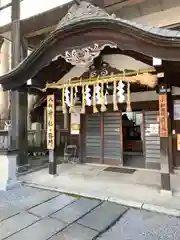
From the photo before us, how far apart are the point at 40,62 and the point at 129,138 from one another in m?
9.44

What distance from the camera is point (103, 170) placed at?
25.6 feet

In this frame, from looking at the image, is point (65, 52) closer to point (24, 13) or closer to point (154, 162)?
point (24, 13)

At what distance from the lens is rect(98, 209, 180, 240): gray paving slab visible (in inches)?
→ 135

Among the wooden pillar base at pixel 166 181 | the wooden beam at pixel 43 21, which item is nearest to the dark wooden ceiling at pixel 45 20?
the wooden beam at pixel 43 21

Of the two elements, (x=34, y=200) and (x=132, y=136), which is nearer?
(x=34, y=200)

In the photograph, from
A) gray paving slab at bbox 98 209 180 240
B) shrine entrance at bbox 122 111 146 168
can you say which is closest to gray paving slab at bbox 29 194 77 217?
gray paving slab at bbox 98 209 180 240

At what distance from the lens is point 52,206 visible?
4.62m

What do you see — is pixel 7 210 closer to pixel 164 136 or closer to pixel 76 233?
pixel 76 233

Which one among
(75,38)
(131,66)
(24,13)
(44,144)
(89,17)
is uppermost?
(24,13)

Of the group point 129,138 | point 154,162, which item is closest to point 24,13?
point 154,162

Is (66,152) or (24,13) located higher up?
(24,13)

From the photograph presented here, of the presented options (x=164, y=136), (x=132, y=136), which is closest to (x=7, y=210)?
(x=164, y=136)

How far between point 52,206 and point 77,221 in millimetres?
886

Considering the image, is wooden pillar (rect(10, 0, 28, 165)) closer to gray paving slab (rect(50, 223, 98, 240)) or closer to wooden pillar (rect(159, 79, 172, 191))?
gray paving slab (rect(50, 223, 98, 240))
